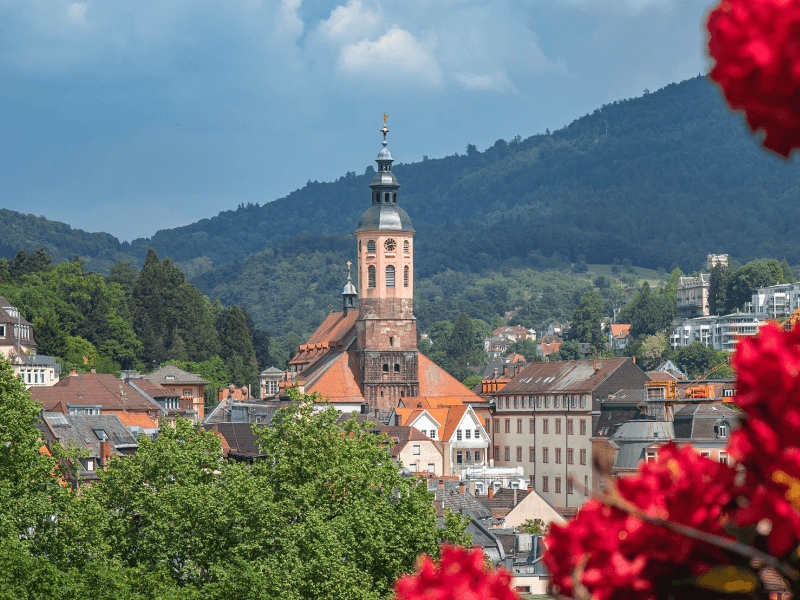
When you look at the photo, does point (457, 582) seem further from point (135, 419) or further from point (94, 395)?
point (94, 395)

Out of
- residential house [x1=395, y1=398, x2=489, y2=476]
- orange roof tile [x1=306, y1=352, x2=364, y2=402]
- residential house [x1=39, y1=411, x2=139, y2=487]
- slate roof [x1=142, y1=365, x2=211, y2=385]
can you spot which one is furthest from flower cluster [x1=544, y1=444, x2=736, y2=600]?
slate roof [x1=142, y1=365, x2=211, y2=385]

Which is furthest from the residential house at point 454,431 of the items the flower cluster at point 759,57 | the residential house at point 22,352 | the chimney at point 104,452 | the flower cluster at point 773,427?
the flower cluster at point 759,57

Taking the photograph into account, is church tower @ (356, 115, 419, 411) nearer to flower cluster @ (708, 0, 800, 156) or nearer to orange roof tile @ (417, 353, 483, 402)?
orange roof tile @ (417, 353, 483, 402)

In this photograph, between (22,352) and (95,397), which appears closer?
(95,397)

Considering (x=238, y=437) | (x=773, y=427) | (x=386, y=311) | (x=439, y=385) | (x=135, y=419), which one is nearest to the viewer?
(x=773, y=427)

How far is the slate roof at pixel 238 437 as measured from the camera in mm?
95613

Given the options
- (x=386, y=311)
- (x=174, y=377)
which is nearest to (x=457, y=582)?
(x=386, y=311)

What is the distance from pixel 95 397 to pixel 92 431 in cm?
3107

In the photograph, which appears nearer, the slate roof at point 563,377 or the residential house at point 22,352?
the slate roof at point 563,377

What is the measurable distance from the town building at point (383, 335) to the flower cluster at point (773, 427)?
12057cm

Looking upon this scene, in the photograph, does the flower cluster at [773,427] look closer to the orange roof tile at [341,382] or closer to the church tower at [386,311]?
the orange roof tile at [341,382]

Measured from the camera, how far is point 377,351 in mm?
128625

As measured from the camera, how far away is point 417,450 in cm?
10900

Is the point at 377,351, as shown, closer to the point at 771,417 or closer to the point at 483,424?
the point at 483,424
